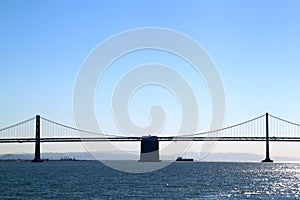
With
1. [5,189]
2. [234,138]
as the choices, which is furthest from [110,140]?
[5,189]

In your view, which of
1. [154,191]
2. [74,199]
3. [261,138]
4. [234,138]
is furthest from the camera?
[261,138]

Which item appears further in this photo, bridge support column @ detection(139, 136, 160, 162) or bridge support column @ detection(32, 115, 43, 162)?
bridge support column @ detection(139, 136, 160, 162)

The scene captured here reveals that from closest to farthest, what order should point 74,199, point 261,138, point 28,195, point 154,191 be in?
point 74,199 → point 28,195 → point 154,191 → point 261,138

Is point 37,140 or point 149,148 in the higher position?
point 37,140

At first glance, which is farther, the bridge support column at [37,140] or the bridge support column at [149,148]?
the bridge support column at [149,148]

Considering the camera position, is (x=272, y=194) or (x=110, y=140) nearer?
(x=272, y=194)

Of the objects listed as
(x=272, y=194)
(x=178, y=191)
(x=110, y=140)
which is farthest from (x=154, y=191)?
(x=110, y=140)

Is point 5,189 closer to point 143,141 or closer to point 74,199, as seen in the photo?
point 74,199

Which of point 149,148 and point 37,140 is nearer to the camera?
point 37,140
